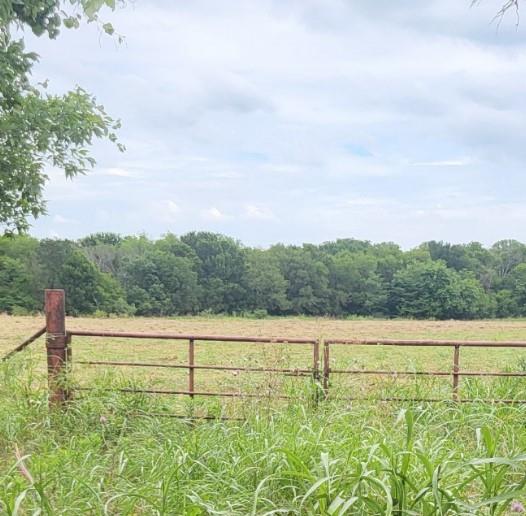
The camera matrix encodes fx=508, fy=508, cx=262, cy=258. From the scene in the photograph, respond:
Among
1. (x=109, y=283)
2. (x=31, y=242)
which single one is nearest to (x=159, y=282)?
(x=109, y=283)

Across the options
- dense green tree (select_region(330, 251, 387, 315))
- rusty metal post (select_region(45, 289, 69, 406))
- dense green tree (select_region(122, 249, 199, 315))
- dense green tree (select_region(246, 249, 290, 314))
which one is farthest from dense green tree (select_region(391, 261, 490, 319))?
rusty metal post (select_region(45, 289, 69, 406))

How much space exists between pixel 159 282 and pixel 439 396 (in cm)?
3804

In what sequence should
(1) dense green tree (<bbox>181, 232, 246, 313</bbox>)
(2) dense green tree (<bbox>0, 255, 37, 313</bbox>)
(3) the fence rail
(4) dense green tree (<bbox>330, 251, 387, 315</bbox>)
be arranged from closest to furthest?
(3) the fence rail < (2) dense green tree (<bbox>0, 255, 37, 313</bbox>) < (1) dense green tree (<bbox>181, 232, 246, 313</bbox>) < (4) dense green tree (<bbox>330, 251, 387, 315</bbox>)

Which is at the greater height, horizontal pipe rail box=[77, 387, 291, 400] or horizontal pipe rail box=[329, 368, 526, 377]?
horizontal pipe rail box=[329, 368, 526, 377]

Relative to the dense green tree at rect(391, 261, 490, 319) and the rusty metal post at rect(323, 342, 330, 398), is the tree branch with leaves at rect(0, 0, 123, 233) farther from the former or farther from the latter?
the dense green tree at rect(391, 261, 490, 319)

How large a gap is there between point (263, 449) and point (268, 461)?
180 mm

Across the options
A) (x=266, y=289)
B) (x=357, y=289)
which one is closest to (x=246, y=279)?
(x=266, y=289)

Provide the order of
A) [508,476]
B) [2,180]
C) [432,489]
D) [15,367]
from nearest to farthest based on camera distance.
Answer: [432,489] → [508,476] → [2,180] → [15,367]

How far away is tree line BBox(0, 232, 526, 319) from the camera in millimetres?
36906

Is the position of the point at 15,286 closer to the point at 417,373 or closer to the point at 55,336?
the point at 55,336

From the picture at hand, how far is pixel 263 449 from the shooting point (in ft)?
8.29

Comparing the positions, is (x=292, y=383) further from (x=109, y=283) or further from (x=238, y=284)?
(x=238, y=284)

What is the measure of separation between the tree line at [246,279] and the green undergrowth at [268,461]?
33.8 m

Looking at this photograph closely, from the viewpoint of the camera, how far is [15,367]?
4391 mm
